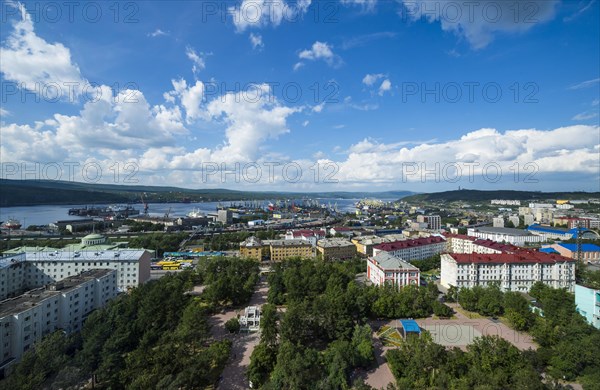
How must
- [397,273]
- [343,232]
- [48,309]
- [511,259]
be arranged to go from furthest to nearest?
[343,232]
[511,259]
[397,273]
[48,309]

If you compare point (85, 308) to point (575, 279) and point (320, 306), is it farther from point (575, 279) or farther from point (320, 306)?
point (575, 279)

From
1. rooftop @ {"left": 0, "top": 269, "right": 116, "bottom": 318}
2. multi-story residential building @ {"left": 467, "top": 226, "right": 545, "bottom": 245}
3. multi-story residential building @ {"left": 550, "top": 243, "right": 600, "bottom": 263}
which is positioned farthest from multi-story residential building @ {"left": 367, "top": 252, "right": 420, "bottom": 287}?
multi-story residential building @ {"left": 467, "top": 226, "right": 545, "bottom": 245}

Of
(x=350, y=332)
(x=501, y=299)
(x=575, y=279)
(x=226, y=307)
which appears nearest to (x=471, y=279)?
(x=501, y=299)

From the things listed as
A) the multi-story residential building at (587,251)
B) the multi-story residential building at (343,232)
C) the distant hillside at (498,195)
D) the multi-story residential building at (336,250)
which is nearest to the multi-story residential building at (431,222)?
the multi-story residential building at (343,232)

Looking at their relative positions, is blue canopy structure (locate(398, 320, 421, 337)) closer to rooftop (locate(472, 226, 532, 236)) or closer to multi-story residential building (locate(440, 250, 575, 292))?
multi-story residential building (locate(440, 250, 575, 292))

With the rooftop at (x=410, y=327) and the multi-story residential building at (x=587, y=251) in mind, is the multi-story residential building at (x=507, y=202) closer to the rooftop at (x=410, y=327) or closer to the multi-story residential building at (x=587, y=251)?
the multi-story residential building at (x=587, y=251)

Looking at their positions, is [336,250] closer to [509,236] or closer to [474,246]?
[474,246]

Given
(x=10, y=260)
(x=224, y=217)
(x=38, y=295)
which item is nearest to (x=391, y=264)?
(x=38, y=295)
